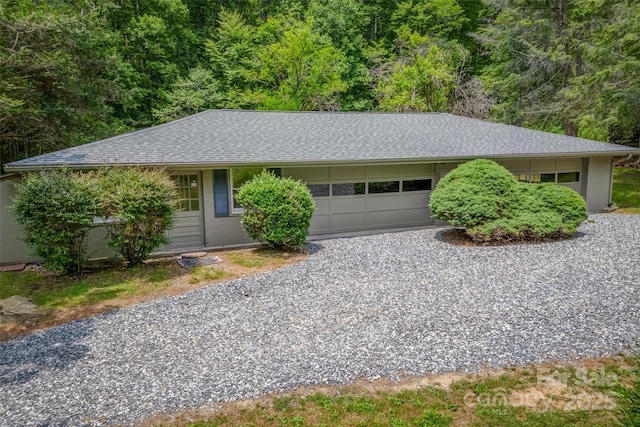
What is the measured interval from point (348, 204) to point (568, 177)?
27.3 feet

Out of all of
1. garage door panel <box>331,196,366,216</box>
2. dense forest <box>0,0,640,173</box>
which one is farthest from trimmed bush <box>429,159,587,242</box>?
dense forest <box>0,0,640,173</box>

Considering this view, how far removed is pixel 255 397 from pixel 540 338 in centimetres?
376

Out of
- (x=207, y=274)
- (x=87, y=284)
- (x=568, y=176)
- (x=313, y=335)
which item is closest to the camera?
(x=313, y=335)

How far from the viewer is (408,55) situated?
2581 centimetres

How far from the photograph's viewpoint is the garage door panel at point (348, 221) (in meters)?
12.6

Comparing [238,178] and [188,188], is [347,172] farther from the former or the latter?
[188,188]

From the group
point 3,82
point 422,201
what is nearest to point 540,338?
point 422,201

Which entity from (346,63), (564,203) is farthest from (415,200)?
(346,63)

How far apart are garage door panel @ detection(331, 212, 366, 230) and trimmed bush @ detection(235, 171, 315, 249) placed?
2.36m

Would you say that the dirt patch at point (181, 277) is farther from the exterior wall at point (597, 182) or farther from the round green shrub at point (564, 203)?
the exterior wall at point (597, 182)

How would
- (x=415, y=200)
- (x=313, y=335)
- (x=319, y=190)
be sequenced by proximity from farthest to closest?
(x=415, y=200)
(x=319, y=190)
(x=313, y=335)

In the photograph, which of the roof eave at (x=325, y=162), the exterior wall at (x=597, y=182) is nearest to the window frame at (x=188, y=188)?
the roof eave at (x=325, y=162)

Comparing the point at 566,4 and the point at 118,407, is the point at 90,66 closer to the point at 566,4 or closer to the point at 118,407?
the point at 118,407

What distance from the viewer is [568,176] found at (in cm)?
1514
